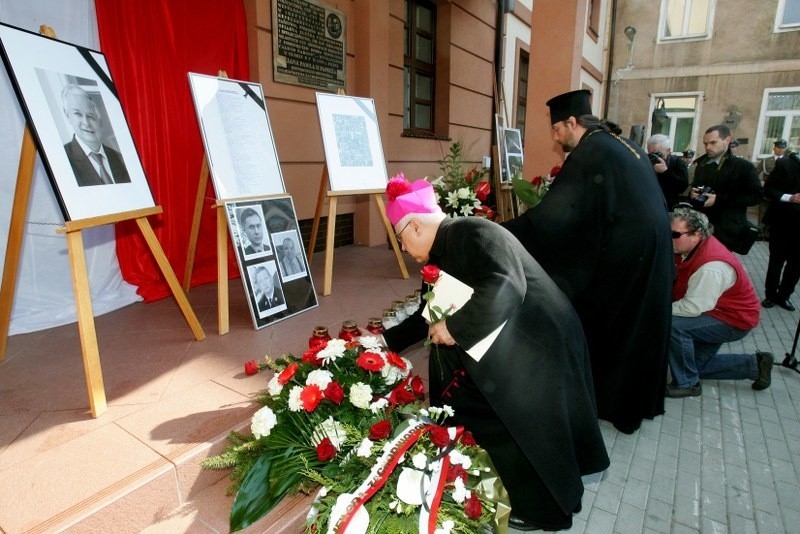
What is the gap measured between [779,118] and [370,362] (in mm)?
16006

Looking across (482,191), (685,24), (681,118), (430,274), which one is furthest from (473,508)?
(685,24)

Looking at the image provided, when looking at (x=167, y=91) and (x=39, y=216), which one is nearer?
(x=39, y=216)

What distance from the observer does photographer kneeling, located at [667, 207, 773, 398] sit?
10.0 ft

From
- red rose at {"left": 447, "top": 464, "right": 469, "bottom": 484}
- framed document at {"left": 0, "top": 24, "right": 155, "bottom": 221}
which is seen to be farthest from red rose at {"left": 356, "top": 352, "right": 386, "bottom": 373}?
framed document at {"left": 0, "top": 24, "right": 155, "bottom": 221}

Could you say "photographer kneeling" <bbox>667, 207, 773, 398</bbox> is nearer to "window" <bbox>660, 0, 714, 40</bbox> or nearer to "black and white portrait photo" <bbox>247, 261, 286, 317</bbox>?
"black and white portrait photo" <bbox>247, 261, 286, 317</bbox>

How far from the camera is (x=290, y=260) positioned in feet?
11.2

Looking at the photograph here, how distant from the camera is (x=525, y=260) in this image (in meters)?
1.74

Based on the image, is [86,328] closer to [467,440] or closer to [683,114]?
[467,440]

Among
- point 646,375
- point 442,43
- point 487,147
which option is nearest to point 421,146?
point 442,43

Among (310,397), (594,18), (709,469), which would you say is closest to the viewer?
(310,397)

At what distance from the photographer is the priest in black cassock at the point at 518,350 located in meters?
1.61

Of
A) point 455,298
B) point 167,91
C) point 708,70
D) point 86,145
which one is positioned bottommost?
point 455,298

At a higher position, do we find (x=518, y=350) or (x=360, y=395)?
(x=518, y=350)

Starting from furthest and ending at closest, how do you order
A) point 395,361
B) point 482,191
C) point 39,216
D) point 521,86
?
1. point 521,86
2. point 482,191
3. point 39,216
4. point 395,361
